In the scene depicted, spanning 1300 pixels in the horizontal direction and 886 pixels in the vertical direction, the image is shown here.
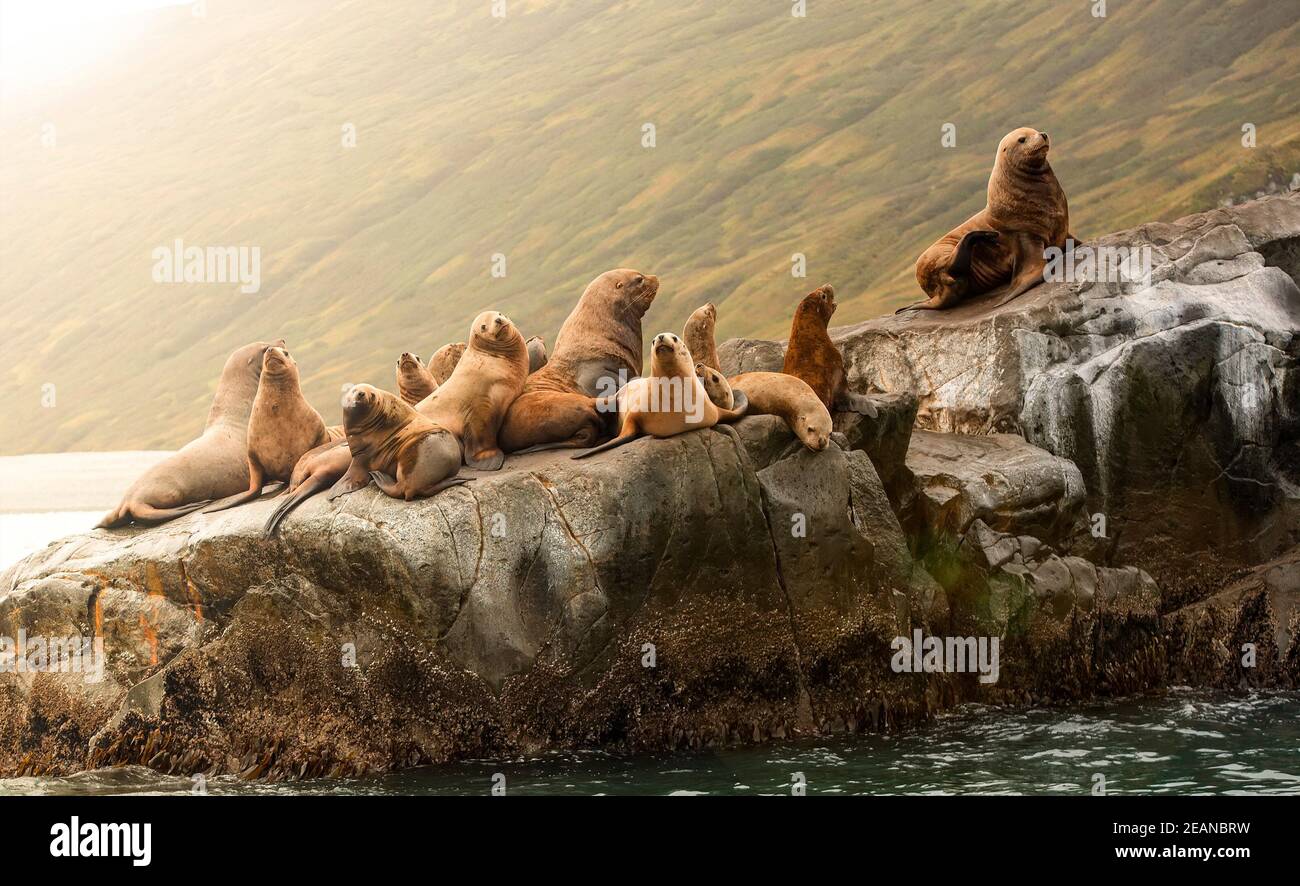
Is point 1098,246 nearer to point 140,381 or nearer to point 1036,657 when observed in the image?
point 1036,657

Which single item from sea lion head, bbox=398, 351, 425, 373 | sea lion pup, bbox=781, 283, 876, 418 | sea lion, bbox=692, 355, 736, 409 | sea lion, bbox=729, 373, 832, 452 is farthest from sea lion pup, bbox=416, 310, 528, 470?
sea lion pup, bbox=781, 283, 876, 418

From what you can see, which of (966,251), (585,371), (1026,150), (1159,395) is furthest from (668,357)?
(1026,150)

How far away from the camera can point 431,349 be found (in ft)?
91.8

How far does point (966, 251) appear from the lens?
10586 mm

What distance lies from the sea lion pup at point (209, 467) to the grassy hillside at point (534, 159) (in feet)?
51.1

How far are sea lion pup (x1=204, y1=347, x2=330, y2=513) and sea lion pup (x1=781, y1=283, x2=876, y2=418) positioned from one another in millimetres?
3035

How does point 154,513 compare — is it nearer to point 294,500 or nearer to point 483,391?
point 294,500

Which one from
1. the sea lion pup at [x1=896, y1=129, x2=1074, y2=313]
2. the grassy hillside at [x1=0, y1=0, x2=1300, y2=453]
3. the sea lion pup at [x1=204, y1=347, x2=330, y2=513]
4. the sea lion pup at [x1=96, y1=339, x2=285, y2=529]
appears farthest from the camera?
the grassy hillside at [x1=0, y1=0, x2=1300, y2=453]

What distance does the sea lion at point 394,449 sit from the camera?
759cm

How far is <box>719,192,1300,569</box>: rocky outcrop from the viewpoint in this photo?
357 inches

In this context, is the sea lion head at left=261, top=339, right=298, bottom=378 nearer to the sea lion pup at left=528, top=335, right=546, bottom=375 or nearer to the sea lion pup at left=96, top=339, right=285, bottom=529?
the sea lion pup at left=96, top=339, right=285, bottom=529

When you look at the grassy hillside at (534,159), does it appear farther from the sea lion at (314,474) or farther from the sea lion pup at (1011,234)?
the sea lion at (314,474)

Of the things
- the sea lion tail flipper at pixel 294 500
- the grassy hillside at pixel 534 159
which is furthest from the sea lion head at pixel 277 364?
the grassy hillside at pixel 534 159

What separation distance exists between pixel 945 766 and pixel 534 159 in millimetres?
25082
